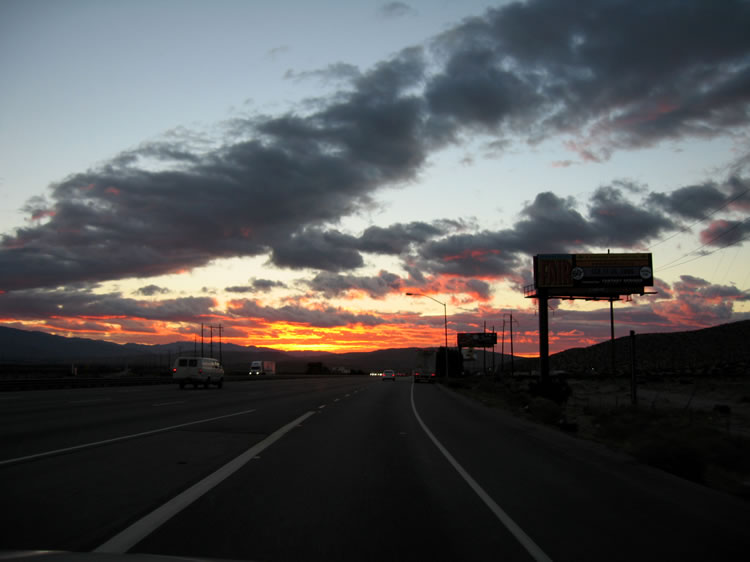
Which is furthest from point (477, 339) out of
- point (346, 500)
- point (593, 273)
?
point (346, 500)

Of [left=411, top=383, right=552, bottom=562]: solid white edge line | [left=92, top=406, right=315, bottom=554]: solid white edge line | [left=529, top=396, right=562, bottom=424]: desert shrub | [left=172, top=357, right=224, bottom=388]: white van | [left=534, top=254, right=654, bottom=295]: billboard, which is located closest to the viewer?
[left=92, top=406, right=315, bottom=554]: solid white edge line

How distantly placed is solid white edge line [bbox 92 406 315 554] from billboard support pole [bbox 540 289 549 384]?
4454 centimetres

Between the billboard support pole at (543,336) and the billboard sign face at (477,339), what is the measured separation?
3397 inches

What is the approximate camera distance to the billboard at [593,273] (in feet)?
190

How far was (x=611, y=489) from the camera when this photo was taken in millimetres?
9742

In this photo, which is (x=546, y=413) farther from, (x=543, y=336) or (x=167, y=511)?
(x=543, y=336)

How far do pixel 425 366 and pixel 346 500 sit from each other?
249 ft

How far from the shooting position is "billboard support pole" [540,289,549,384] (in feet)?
176

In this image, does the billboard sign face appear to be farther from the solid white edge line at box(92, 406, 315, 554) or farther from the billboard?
the solid white edge line at box(92, 406, 315, 554)

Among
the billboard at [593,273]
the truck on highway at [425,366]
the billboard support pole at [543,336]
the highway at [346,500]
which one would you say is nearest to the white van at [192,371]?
the billboard support pole at [543,336]

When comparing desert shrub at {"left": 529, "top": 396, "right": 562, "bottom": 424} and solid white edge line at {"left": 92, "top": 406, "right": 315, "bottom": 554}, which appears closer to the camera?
solid white edge line at {"left": 92, "top": 406, "right": 315, "bottom": 554}

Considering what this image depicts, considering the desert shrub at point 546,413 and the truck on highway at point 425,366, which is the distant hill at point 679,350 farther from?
the desert shrub at point 546,413

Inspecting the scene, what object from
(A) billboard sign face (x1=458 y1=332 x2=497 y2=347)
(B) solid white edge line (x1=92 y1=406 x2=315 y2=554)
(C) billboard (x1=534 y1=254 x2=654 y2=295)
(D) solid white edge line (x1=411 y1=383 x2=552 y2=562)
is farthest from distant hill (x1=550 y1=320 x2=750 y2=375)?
(B) solid white edge line (x1=92 y1=406 x2=315 y2=554)

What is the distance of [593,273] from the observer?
193 ft
